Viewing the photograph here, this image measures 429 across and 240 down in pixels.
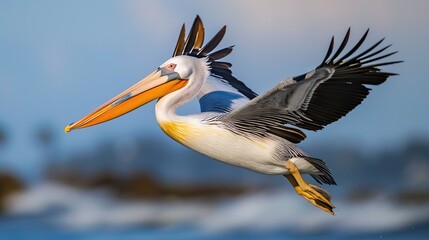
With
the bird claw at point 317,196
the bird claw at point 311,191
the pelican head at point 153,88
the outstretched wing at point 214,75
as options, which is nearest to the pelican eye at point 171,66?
the pelican head at point 153,88

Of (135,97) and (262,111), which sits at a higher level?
(135,97)

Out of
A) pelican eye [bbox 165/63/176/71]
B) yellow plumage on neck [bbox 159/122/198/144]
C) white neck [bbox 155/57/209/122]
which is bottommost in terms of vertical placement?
yellow plumage on neck [bbox 159/122/198/144]

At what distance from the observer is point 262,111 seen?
A: 477cm

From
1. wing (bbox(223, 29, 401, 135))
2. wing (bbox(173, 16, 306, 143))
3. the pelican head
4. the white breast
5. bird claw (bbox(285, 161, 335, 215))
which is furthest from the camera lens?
wing (bbox(173, 16, 306, 143))

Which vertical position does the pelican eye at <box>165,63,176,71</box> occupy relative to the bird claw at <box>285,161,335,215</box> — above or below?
above

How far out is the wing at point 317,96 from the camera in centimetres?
446

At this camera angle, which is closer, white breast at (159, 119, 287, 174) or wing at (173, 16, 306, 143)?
white breast at (159, 119, 287, 174)

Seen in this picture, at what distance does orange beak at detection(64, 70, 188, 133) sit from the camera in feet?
16.6

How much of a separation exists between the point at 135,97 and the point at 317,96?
0.96 metres

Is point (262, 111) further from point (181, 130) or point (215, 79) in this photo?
A: point (215, 79)

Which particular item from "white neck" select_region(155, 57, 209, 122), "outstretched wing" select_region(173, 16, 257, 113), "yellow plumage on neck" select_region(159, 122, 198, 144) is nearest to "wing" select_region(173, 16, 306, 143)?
"outstretched wing" select_region(173, 16, 257, 113)

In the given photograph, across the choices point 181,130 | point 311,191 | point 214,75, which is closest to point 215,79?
point 214,75

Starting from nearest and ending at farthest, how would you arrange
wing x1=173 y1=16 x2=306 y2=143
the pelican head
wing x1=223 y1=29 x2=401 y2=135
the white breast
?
wing x1=223 y1=29 x2=401 y2=135 → the white breast → the pelican head → wing x1=173 y1=16 x2=306 y2=143

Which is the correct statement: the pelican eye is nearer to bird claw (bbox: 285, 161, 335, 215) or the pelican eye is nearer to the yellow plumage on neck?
the yellow plumage on neck
